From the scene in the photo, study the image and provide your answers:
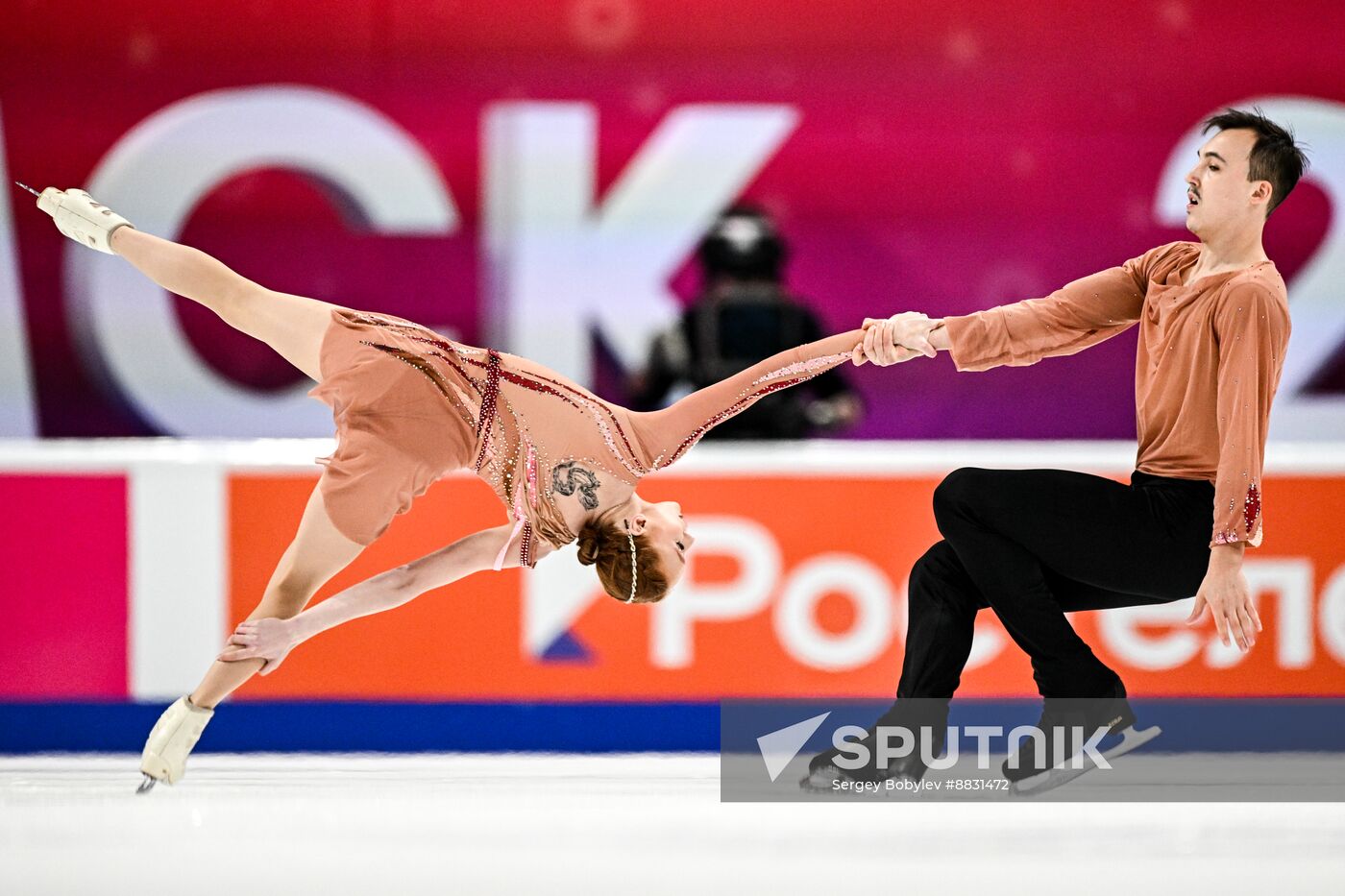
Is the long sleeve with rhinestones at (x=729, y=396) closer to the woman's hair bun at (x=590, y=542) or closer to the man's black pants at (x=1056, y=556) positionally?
the woman's hair bun at (x=590, y=542)

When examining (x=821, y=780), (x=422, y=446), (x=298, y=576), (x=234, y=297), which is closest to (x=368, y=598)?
(x=298, y=576)

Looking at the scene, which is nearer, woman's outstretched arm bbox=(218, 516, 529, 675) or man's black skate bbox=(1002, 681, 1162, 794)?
man's black skate bbox=(1002, 681, 1162, 794)

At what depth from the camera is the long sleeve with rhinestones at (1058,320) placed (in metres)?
2.95

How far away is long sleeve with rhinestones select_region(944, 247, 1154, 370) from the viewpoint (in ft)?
9.66

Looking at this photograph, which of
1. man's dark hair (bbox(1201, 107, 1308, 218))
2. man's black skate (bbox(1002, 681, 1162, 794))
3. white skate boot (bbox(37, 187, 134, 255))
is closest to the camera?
man's dark hair (bbox(1201, 107, 1308, 218))

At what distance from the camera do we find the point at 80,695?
417 centimetres

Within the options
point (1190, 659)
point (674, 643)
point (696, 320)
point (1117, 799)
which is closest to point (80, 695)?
point (674, 643)

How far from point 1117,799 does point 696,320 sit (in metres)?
2.71

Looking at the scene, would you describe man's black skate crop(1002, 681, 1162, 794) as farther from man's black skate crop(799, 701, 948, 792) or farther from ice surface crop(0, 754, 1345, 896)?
man's black skate crop(799, 701, 948, 792)

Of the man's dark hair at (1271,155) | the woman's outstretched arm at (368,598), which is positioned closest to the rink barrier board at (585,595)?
the woman's outstretched arm at (368,598)

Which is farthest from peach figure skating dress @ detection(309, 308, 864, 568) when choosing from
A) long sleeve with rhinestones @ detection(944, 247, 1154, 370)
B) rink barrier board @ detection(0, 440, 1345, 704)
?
rink barrier board @ detection(0, 440, 1345, 704)

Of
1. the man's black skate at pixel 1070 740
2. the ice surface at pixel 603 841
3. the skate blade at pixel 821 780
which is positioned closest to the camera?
the ice surface at pixel 603 841

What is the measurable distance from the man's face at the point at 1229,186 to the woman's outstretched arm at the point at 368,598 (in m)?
1.56

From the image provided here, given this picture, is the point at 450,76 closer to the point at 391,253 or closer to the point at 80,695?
the point at 391,253
